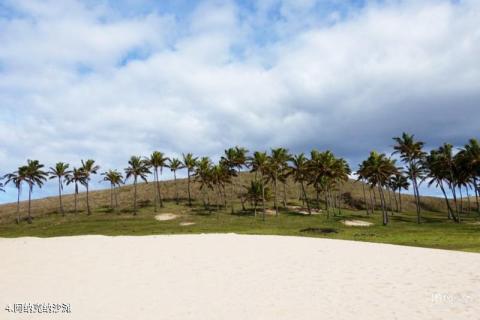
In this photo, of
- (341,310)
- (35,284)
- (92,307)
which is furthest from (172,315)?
(35,284)

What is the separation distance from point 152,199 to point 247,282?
329 ft

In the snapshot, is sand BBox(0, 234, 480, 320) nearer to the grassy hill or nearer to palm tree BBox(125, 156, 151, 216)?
the grassy hill

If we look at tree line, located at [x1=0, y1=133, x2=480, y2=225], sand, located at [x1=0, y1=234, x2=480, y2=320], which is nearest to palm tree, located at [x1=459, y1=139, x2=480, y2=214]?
tree line, located at [x1=0, y1=133, x2=480, y2=225]

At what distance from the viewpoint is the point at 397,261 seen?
76.0ft

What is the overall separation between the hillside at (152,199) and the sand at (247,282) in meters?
83.4

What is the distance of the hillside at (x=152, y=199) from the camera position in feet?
369

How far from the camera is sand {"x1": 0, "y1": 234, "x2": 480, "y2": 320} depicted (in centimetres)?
1355

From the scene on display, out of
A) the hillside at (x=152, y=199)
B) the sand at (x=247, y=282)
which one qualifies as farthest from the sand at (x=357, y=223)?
the sand at (x=247, y=282)

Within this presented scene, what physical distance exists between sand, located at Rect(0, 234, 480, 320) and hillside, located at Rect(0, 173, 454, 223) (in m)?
83.4

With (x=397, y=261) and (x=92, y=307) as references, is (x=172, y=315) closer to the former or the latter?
(x=92, y=307)

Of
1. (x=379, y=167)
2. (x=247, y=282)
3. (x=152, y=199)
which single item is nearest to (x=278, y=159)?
(x=379, y=167)

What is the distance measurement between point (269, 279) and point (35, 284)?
34.4 ft

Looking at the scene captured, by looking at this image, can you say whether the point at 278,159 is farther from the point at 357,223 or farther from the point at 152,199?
the point at 152,199

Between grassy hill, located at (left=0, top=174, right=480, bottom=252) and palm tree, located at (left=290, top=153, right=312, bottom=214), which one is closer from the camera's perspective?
grassy hill, located at (left=0, top=174, right=480, bottom=252)
